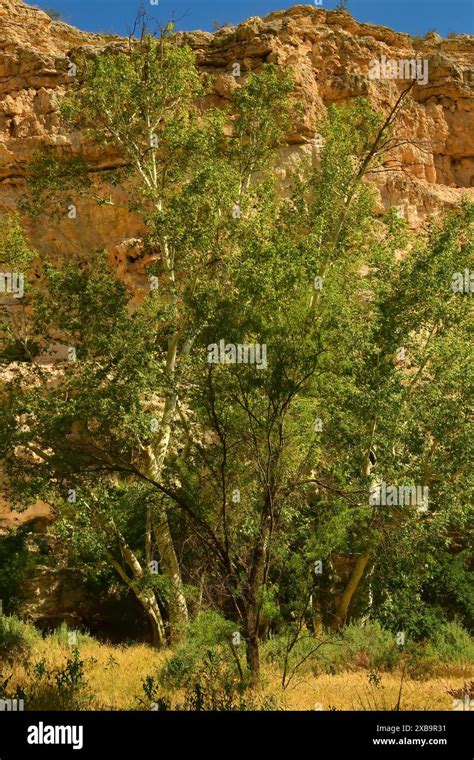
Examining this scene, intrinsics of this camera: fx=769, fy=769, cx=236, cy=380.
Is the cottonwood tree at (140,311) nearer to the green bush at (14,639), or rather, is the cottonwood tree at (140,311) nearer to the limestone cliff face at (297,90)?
the green bush at (14,639)

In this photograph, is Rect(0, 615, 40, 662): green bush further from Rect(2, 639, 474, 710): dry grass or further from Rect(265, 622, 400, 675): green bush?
Rect(265, 622, 400, 675): green bush

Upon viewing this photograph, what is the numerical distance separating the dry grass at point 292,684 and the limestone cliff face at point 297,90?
14575 millimetres

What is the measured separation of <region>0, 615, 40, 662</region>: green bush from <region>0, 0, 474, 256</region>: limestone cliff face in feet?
43.9

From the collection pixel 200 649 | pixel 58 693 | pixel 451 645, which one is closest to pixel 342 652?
pixel 451 645

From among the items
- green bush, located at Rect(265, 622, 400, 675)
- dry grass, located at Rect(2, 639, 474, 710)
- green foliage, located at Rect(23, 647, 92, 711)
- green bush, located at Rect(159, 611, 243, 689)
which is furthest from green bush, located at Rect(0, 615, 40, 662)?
green bush, located at Rect(265, 622, 400, 675)

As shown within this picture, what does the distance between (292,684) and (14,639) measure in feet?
18.9

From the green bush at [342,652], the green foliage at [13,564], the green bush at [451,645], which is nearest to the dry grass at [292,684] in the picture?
the green bush at [342,652]

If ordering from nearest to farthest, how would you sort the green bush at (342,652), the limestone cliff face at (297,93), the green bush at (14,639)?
1. the green bush at (342,652)
2. the green bush at (14,639)
3. the limestone cliff face at (297,93)

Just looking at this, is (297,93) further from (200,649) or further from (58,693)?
(58,693)

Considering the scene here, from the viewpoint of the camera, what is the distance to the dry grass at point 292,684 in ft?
32.6

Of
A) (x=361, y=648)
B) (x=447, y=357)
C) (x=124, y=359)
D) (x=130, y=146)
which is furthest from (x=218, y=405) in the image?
(x=130, y=146)

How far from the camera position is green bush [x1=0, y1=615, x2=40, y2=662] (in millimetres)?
13461

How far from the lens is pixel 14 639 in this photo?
1419 cm
